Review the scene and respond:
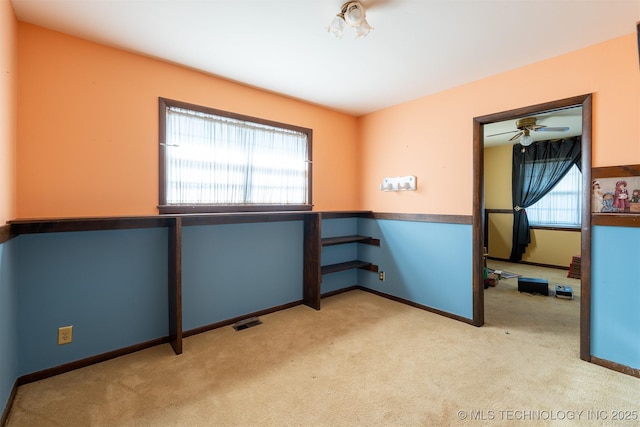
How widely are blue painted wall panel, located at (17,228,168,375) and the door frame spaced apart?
2.98 metres

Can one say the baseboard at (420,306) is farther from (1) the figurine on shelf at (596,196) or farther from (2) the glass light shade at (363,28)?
(2) the glass light shade at (363,28)

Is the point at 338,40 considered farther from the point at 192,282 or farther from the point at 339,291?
the point at 339,291

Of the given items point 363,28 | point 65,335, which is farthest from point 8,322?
point 363,28

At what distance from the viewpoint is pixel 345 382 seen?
2.04 m

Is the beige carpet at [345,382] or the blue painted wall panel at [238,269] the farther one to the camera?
the blue painted wall panel at [238,269]

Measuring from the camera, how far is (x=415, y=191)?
3551mm

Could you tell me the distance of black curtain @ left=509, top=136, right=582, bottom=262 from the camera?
5400 millimetres

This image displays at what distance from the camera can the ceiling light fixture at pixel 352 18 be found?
1810mm

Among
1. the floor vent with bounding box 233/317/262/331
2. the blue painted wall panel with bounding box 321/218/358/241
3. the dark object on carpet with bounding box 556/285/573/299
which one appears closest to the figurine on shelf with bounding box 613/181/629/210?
the dark object on carpet with bounding box 556/285/573/299

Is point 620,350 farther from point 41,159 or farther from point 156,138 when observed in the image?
point 41,159

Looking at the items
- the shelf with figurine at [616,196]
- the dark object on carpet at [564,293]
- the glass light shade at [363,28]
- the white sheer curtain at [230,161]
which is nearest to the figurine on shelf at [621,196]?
the shelf with figurine at [616,196]

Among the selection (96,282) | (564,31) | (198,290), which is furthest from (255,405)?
(564,31)

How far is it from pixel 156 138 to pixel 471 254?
3.20 m

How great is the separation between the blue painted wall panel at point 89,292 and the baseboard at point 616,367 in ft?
11.5
